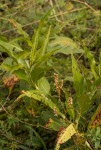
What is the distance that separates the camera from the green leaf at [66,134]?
1.57m

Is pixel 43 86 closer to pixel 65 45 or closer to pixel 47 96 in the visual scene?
pixel 47 96

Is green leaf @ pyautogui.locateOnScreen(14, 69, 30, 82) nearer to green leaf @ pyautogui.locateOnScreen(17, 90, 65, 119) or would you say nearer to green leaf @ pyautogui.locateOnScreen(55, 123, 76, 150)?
green leaf @ pyautogui.locateOnScreen(17, 90, 65, 119)

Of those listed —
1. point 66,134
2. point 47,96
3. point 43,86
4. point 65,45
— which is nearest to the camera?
point 66,134

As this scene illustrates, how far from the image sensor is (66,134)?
5.27ft

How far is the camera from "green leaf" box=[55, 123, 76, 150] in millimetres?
1569

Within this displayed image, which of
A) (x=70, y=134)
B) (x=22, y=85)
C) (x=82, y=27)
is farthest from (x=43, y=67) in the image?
(x=82, y=27)

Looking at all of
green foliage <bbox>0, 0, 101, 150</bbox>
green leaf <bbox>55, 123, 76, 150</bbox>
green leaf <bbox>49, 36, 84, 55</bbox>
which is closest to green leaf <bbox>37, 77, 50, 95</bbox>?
green foliage <bbox>0, 0, 101, 150</bbox>

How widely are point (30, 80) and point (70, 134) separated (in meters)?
0.39

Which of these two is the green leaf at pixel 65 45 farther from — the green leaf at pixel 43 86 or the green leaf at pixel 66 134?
the green leaf at pixel 66 134

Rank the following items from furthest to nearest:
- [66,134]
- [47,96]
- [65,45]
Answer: [65,45] → [47,96] → [66,134]

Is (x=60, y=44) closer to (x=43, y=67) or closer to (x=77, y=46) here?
(x=77, y=46)

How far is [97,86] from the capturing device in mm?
1792

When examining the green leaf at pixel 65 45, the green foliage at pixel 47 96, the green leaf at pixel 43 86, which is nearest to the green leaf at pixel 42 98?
the green foliage at pixel 47 96

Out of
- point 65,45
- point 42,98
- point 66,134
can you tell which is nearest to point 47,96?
point 42,98
